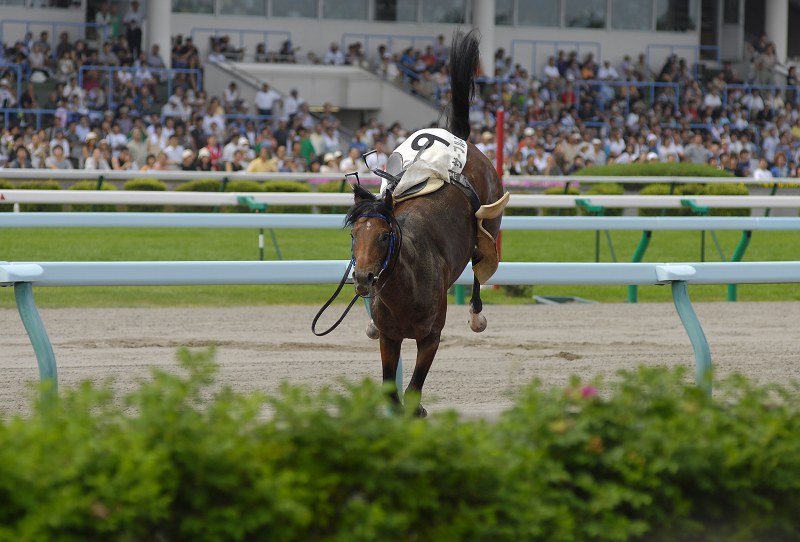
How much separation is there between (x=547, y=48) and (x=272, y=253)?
1777 centimetres

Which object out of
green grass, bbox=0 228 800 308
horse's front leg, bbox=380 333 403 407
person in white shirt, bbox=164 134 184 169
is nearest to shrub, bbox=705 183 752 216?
green grass, bbox=0 228 800 308

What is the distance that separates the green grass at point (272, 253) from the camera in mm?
9703

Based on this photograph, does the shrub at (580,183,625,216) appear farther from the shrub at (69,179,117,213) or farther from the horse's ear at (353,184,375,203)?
the horse's ear at (353,184,375,203)

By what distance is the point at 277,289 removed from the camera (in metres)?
10.5

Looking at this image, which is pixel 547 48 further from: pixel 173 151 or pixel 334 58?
pixel 173 151

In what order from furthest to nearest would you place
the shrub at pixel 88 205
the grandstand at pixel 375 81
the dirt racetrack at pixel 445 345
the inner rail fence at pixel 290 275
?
the grandstand at pixel 375 81 < the shrub at pixel 88 205 < the dirt racetrack at pixel 445 345 < the inner rail fence at pixel 290 275

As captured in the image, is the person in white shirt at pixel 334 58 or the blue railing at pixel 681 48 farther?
the blue railing at pixel 681 48

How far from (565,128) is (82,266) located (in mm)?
20611

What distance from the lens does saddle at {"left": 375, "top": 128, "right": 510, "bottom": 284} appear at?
5047mm

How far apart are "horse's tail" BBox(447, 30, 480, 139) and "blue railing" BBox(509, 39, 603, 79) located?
22089 millimetres

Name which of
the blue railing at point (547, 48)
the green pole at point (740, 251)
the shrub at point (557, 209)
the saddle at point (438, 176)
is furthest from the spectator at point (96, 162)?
the blue railing at point (547, 48)

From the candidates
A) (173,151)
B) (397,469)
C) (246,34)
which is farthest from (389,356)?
(246,34)

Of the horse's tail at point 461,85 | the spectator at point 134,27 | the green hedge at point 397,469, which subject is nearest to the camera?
the green hedge at point 397,469

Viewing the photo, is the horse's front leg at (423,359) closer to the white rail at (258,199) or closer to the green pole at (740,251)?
the green pole at (740,251)
